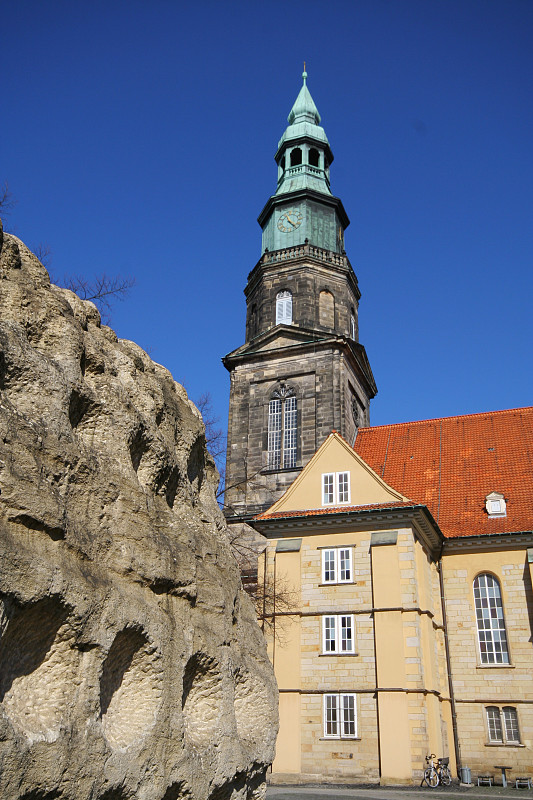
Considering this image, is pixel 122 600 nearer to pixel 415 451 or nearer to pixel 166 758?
pixel 166 758

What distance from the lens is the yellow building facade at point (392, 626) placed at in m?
20.3

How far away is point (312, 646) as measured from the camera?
21969mm

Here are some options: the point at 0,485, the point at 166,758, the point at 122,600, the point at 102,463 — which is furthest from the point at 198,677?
the point at 0,485

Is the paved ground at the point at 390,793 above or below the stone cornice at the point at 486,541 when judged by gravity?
below

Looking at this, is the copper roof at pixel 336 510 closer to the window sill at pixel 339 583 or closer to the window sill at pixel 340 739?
the window sill at pixel 339 583

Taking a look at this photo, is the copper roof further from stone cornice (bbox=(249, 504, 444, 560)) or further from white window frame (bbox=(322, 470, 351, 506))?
white window frame (bbox=(322, 470, 351, 506))

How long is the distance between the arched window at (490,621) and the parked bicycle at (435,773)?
4.43 m

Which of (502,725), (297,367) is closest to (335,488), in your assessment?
(502,725)

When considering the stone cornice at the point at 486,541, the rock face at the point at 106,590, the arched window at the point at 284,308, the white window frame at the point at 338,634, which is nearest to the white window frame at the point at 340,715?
Result: the white window frame at the point at 338,634

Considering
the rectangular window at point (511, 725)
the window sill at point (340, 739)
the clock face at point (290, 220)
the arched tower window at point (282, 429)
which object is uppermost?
the clock face at point (290, 220)

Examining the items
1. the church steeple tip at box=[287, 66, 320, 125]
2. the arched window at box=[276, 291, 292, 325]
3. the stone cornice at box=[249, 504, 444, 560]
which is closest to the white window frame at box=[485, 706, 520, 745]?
the stone cornice at box=[249, 504, 444, 560]

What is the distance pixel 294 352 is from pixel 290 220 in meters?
9.43

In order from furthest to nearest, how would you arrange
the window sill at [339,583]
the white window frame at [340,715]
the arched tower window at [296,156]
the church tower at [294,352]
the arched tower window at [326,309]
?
the arched tower window at [296,156]
the arched tower window at [326,309]
the church tower at [294,352]
the window sill at [339,583]
the white window frame at [340,715]

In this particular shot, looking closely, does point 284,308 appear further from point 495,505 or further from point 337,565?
point 337,565
